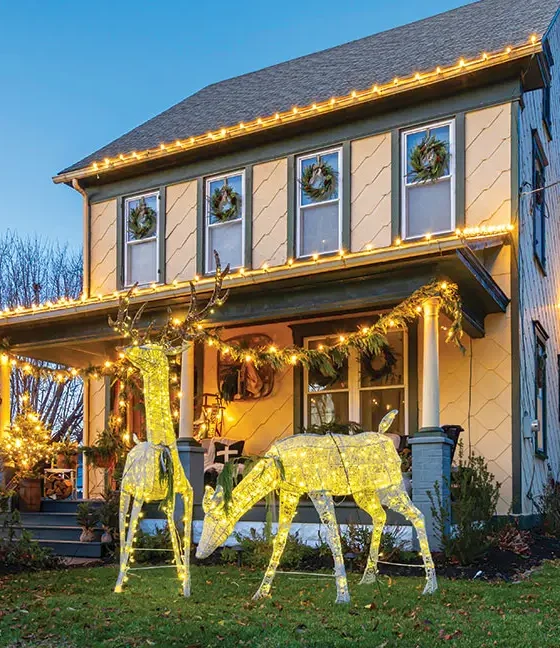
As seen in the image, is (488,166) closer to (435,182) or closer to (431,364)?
(435,182)

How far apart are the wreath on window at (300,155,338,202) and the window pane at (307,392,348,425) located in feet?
9.36

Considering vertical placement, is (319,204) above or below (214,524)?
above

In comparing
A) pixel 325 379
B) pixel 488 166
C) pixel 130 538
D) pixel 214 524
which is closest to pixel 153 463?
pixel 130 538

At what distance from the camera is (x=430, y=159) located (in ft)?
36.6

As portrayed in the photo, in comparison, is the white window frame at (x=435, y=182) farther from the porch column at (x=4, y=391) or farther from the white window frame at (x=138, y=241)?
the porch column at (x=4, y=391)

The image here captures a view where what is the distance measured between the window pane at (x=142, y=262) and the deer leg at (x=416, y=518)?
7.46m

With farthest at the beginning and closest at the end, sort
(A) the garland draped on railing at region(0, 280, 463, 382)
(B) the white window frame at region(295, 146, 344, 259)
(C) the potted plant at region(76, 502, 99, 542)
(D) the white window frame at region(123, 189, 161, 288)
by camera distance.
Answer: (D) the white window frame at region(123, 189, 161, 288) < (B) the white window frame at region(295, 146, 344, 259) < (C) the potted plant at region(76, 502, 99, 542) < (A) the garland draped on railing at region(0, 280, 463, 382)

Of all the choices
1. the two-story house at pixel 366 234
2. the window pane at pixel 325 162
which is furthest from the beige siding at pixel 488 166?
the window pane at pixel 325 162

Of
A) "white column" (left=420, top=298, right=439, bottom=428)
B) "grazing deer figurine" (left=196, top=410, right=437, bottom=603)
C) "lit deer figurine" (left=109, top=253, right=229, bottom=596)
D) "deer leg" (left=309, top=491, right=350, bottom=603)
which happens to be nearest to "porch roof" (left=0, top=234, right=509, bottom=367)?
"white column" (left=420, top=298, right=439, bottom=428)

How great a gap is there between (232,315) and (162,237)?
11.4ft

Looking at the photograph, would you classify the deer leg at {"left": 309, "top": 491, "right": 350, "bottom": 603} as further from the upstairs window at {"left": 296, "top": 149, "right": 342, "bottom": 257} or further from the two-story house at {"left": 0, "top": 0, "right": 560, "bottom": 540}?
the upstairs window at {"left": 296, "top": 149, "right": 342, "bottom": 257}

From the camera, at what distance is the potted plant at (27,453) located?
1137 centimetres

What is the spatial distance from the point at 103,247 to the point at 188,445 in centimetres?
520

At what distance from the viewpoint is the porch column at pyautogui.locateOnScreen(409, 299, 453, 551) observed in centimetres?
864
